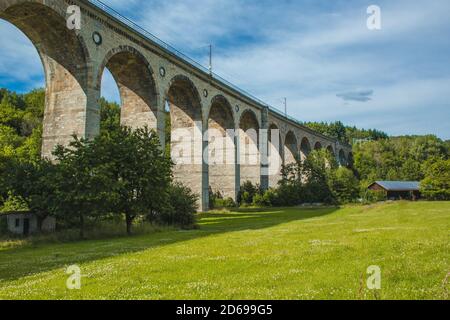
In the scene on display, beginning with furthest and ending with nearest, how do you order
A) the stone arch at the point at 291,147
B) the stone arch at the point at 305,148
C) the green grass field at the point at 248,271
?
the stone arch at the point at 305,148
the stone arch at the point at 291,147
the green grass field at the point at 248,271

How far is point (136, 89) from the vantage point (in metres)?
30.2

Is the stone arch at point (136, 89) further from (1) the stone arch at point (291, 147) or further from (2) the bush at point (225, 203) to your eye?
(1) the stone arch at point (291, 147)

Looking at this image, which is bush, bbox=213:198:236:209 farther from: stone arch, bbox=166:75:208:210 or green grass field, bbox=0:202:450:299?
green grass field, bbox=0:202:450:299

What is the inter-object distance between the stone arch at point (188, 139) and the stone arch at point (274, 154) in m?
21.6

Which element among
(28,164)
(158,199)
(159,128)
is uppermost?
(159,128)

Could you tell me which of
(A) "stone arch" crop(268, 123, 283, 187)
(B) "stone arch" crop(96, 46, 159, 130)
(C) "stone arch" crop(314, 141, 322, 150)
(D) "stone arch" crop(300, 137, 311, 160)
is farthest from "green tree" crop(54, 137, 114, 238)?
(C) "stone arch" crop(314, 141, 322, 150)

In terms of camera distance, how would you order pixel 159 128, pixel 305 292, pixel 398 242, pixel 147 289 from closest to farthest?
1. pixel 305 292
2. pixel 147 289
3. pixel 398 242
4. pixel 159 128

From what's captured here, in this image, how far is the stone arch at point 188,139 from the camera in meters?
36.5

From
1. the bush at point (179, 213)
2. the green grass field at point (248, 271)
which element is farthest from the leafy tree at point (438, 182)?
the green grass field at point (248, 271)

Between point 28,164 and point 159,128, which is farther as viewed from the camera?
point 159,128

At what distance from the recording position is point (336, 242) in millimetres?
11836
